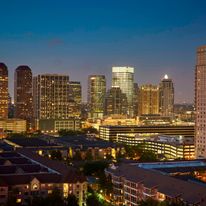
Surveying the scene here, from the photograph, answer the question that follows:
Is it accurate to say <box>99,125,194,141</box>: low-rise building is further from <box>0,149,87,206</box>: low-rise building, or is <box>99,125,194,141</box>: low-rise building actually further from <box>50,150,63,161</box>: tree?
<box>0,149,87,206</box>: low-rise building

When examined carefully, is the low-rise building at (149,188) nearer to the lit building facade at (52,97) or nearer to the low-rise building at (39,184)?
the low-rise building at (39,184)

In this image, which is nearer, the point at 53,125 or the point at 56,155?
the point at 56,155

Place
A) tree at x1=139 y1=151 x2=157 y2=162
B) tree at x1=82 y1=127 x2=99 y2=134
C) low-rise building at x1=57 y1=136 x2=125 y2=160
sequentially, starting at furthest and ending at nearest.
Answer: tree at x1=82 y1=127 x2=99 y2=134 → low-rise building at x1=57 y1=136 x2=125 y2=160 → tree at x1=139 y1=151 x2=157 y2=162

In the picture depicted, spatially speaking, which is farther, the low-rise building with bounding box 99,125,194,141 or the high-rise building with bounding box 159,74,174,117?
the high-rise building with bounding box 159,74,174,117

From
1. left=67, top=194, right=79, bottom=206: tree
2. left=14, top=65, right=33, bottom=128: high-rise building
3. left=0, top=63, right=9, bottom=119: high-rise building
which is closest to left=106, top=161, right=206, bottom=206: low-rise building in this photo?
left=67, top=194, right=79, bottom=206: tree

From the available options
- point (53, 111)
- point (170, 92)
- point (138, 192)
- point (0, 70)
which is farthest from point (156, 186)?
point (170, 92)

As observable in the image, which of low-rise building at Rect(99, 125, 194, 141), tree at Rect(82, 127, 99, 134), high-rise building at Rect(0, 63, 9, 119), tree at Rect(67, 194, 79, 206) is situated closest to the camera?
tree at Rect(67, 194, 79, 206)

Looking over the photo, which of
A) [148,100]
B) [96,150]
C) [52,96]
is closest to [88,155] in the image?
[96,150]

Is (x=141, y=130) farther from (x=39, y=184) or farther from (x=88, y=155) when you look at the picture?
(x=39, y=184)
